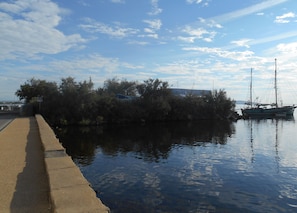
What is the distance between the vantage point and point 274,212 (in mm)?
13461

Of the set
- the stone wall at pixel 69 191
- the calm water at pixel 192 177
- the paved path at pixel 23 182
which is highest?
the stone wall at pixel 69 191

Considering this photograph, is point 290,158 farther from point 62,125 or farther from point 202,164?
point 62,125

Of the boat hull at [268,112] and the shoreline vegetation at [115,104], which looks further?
the boat hull at [268,112]

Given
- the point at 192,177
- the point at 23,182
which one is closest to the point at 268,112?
the point at 192,177

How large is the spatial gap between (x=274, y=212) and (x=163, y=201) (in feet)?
15.7

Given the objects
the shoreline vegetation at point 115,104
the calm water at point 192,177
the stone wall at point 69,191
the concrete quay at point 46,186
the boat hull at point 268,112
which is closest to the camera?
the stone wall at point 69,191

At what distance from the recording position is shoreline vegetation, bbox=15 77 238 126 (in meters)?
61.9

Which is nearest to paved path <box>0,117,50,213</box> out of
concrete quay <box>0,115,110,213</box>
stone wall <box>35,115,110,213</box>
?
concrete quay <box>0,115,110,213</box>

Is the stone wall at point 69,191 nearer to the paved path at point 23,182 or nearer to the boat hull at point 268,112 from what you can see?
the paved path at point 23,182

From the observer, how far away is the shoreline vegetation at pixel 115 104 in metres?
61.9

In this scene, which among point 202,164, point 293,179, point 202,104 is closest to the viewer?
point 293,179

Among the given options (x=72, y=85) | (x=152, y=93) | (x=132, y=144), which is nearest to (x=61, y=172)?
(x=132, y=144)

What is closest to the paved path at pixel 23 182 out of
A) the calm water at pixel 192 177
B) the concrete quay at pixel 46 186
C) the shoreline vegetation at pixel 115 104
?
the concrete quay at pixel 46 186

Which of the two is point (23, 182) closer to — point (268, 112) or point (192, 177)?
point (192, 177)
